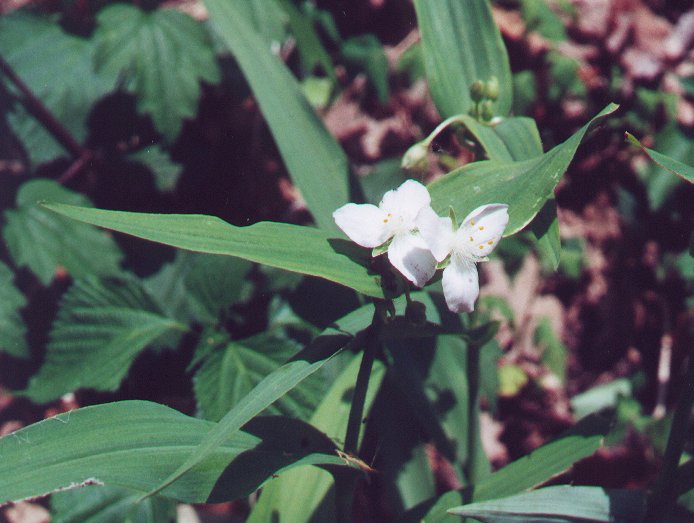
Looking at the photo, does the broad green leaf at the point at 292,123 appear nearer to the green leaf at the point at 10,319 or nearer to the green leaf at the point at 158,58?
the green leaf at the point at 158,58

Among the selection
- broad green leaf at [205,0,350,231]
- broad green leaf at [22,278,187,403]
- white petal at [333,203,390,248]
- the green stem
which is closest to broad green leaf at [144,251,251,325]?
broad green leaf at [22,278,187,403]

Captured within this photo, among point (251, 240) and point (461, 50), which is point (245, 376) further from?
point (461, 50)

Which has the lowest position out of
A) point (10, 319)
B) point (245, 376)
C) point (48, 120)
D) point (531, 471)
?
point (531, 471)

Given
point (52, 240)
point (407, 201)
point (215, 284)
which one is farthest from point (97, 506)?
point (407, 201)

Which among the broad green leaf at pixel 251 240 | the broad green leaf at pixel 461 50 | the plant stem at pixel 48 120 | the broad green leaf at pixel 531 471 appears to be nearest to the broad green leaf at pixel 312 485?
the broad green leaf at pixel 531 471

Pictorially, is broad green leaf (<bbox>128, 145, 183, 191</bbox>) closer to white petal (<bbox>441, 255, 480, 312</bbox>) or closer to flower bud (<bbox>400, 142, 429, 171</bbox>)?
flower bud (<bbox>400, 142, 429, 171</bbox>)

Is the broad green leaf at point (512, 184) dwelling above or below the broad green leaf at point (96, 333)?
above
